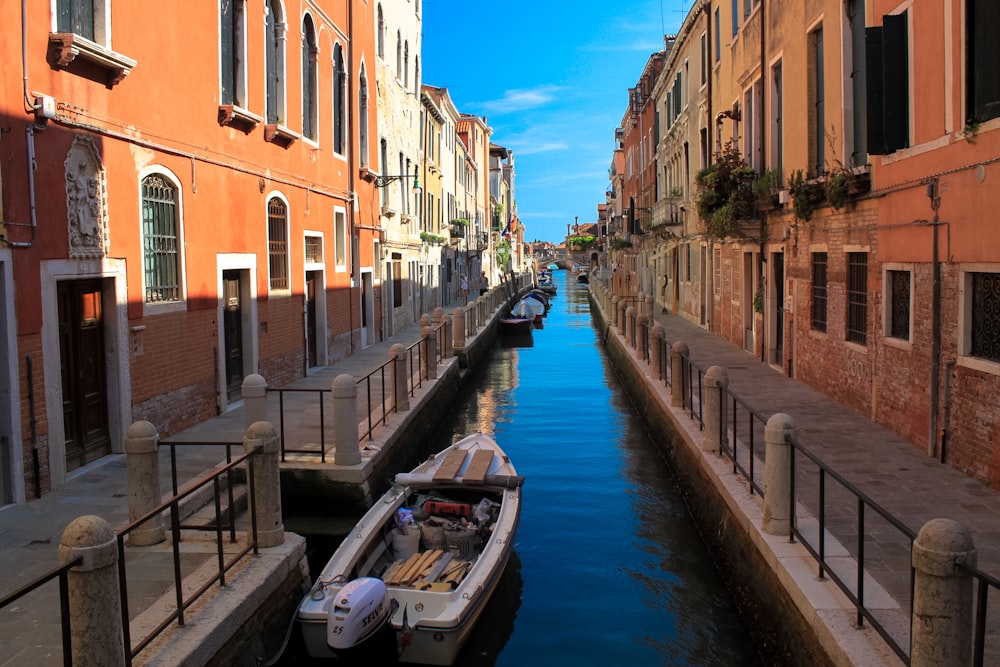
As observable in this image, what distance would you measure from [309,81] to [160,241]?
6882mm

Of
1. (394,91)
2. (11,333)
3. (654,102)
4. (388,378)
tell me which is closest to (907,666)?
(11,333)

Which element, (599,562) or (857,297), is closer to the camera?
(599,562)

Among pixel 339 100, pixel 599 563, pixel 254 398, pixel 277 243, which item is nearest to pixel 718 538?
pixel 599 563

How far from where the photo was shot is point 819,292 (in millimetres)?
12812

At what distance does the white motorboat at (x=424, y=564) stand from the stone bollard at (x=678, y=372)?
3.43 metres

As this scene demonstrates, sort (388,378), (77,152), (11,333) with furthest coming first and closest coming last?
(388,378), (77,152), (11,333)

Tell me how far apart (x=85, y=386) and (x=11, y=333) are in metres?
1.64

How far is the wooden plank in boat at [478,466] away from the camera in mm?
8484

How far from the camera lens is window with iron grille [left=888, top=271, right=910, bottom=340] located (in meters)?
9.29

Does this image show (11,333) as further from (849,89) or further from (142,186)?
(849,89)

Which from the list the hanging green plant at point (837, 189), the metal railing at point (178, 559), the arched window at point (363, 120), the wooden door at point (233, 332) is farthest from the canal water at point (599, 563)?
the arched window at point (363, 120)

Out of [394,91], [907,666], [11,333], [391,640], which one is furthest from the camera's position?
[394,91]

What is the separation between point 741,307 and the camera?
18.3m

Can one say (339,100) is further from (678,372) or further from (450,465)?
(450,465)
